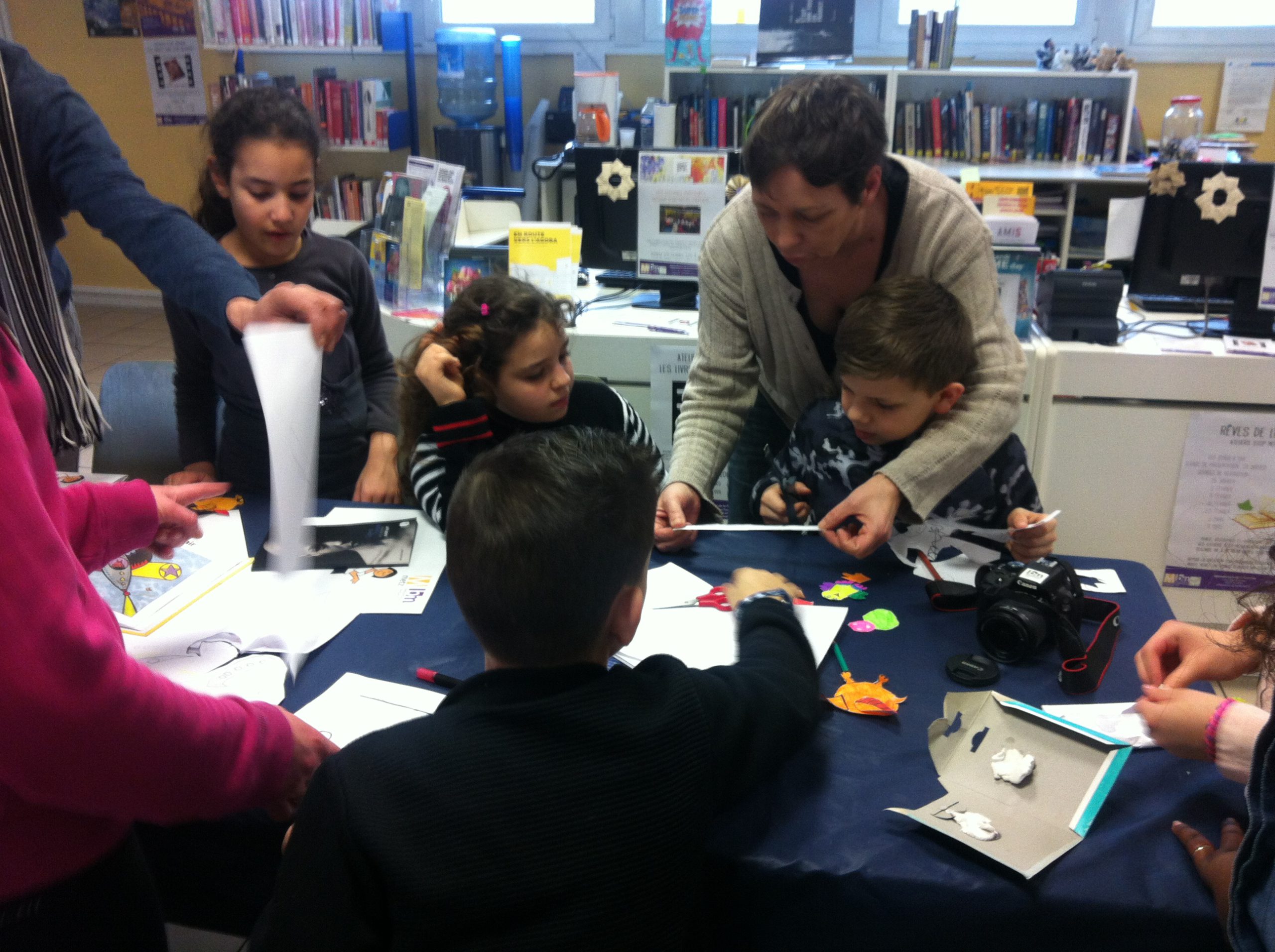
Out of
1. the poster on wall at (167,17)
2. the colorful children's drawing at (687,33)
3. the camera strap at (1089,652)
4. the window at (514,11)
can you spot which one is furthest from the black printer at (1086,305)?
the poster on wall at (167,17)

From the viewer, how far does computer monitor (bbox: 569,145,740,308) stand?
282 cm

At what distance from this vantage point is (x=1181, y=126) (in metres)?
4.30

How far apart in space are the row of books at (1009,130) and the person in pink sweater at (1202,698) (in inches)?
149

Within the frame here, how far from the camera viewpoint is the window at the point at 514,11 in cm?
507

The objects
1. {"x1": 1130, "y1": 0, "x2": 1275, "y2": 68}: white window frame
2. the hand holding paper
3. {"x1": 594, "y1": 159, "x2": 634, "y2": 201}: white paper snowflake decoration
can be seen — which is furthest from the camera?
{"x1": 1130, "y1": 0, "x2": 1275, "y2": 68}: white window frame

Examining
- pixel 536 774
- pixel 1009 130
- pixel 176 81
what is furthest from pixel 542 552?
pixel 176 81

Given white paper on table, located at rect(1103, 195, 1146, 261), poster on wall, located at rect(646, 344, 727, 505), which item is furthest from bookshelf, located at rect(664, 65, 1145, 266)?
poster on wall, located at rect(646, 344, 727, 505)

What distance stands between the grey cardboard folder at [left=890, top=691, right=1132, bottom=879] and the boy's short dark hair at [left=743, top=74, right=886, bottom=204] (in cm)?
80

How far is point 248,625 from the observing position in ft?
4.22

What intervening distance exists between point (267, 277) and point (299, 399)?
3.15 feet

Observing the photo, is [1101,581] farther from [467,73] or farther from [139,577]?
[467,73]

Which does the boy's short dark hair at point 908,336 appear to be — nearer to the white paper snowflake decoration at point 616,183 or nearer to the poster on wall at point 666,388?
the poster on wall at point 666,388

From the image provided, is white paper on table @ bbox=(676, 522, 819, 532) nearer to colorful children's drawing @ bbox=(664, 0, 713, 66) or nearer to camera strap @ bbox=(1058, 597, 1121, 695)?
camera strap @ bbox=(1058, 597, 1121, 695)

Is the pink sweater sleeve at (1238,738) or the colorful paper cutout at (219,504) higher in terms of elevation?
the pink sweater sleeve at (1238,738)
